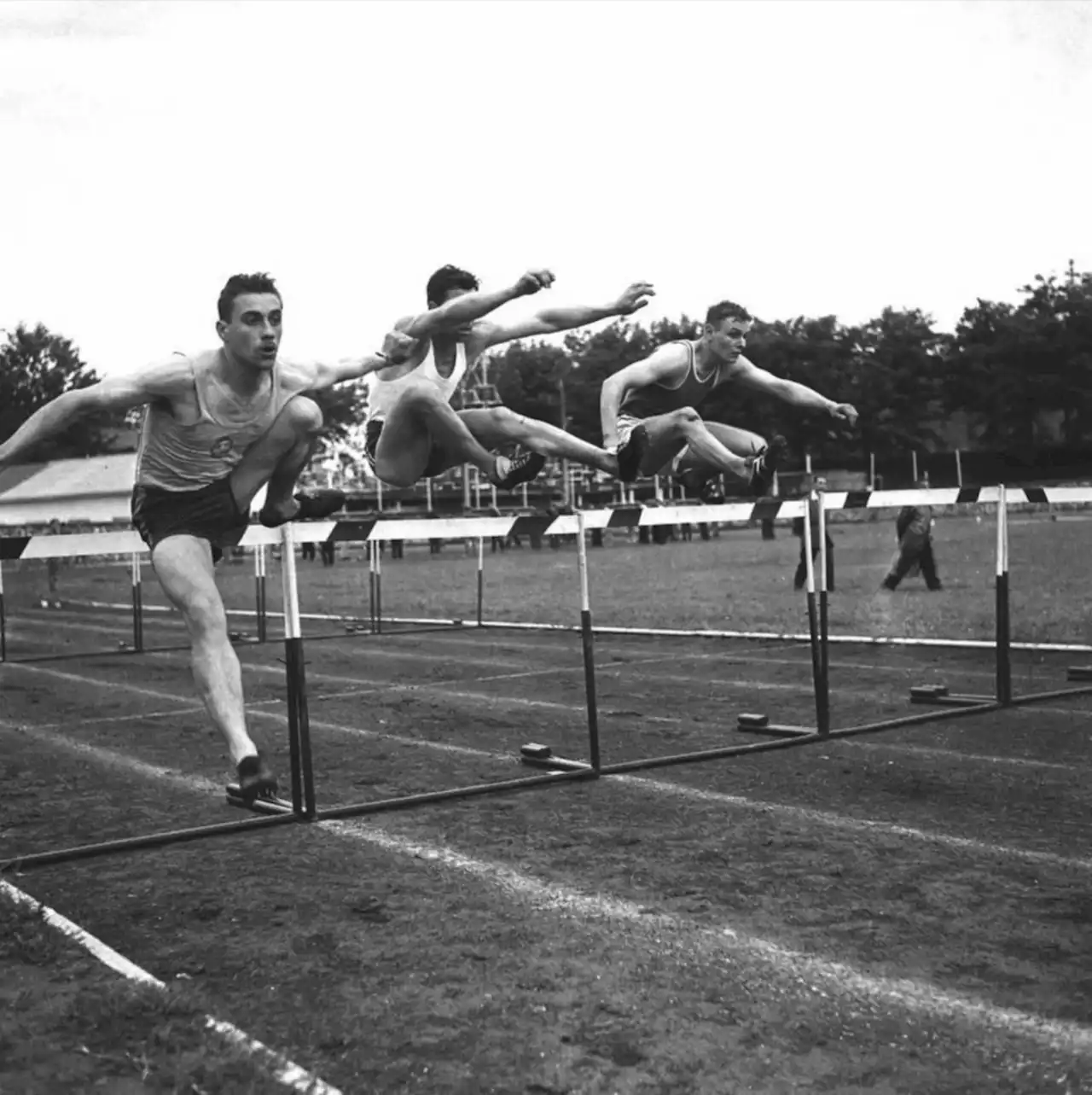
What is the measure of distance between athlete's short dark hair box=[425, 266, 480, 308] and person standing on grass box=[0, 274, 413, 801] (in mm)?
248

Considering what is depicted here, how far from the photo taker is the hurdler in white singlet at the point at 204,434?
5520 millimetres

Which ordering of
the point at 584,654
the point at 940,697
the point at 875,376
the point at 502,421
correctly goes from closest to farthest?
the point at 502,421
the point at 584,654
the point at 940,697
the point at 875,376

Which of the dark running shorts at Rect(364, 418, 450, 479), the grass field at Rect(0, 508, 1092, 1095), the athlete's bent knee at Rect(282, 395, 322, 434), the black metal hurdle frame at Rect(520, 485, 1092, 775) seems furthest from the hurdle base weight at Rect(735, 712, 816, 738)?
the athlete's bent knee at Rect(282, 395, 322, 434)

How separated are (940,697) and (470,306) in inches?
263

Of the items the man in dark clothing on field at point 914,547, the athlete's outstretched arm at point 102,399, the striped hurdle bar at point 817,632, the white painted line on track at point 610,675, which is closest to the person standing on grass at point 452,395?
the athlete's outstretched arm at point 102,399

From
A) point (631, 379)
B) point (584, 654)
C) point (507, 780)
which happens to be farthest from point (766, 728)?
point (631, 379)

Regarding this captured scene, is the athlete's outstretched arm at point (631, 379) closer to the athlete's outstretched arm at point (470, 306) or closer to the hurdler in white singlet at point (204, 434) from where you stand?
the athlete's outstretched arm at point (470, 306)

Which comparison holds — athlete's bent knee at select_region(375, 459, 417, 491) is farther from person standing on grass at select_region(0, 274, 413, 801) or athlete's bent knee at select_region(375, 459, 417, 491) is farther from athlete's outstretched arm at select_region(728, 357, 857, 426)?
athlete's outstretched arm at select_region(728, 357, 857, 426)

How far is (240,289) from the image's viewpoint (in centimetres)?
541

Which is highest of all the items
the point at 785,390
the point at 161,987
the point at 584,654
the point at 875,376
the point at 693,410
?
the point at 875,376

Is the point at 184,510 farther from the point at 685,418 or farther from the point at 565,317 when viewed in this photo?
the point at 685,418

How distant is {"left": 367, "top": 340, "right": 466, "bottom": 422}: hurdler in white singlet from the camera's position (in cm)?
589

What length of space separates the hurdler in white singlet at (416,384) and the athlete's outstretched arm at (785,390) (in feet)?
5.91

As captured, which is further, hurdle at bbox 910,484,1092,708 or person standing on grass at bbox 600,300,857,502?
hurdle at bbox 910,484,1092,708
